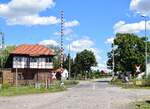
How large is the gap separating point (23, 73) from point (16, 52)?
4882 mm

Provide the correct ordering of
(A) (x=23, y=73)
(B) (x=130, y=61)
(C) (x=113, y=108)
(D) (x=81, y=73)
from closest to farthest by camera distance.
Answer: (C) (x=113, y=108) < (A) (x=23, y=73) < (B) (x=130, y=61) < (D) (x=81, y=73)

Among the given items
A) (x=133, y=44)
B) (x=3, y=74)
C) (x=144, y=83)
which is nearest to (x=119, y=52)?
(x=133, y=44)

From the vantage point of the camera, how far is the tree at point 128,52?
108250 millimetres

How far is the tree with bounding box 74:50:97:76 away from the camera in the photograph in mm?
151125

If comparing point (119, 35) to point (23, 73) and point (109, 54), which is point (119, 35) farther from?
point (23, 73)

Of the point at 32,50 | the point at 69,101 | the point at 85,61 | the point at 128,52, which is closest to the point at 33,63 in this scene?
the point at 32,50

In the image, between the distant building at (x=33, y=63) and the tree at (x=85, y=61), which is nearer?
the distant building at (x=33, y=63)

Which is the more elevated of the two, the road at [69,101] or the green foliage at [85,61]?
the green foliage at [85,61]

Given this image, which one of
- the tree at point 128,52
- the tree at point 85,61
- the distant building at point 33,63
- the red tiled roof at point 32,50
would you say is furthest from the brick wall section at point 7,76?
the tree at point 85,61

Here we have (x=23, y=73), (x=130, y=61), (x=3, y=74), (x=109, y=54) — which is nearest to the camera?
(x=3, y=74)

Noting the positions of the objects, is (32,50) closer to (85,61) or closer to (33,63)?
(33,63)

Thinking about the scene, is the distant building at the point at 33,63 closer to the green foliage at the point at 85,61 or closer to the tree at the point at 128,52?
the tree at the point at 128,52

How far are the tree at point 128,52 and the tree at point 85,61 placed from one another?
1474 inches

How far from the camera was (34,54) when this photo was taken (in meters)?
96.5
